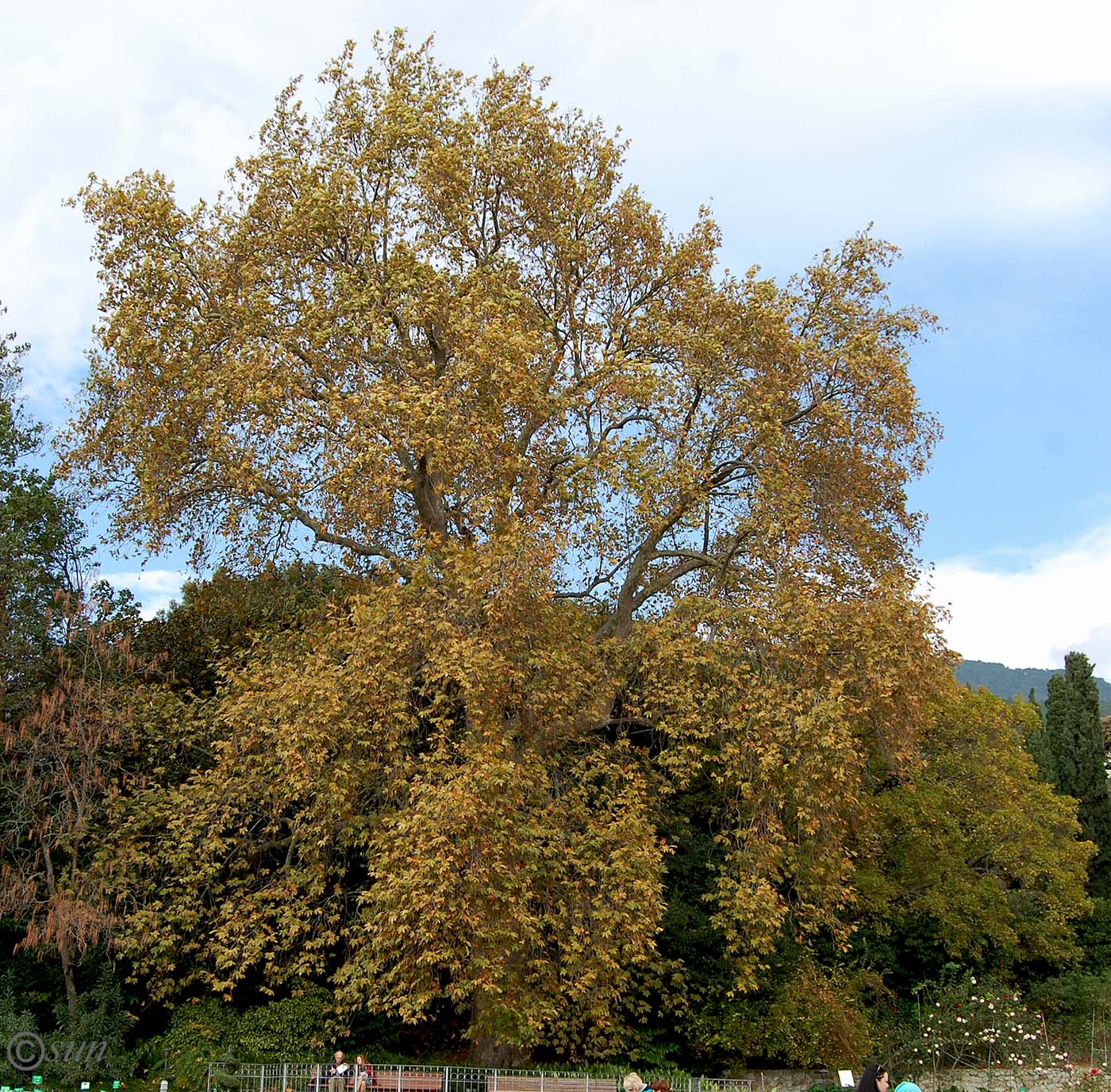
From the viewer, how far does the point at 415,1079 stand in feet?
53.3

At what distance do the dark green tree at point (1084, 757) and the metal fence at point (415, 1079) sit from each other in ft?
77.9

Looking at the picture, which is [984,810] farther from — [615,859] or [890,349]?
[615,859]

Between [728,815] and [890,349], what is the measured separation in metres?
8.82

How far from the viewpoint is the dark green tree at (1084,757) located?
3532cm

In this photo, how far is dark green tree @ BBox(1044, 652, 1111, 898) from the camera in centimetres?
3532

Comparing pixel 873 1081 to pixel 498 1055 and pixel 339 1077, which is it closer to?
pixel 339 1077

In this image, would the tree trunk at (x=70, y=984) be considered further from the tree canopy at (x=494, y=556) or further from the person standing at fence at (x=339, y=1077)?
the person standing at fence at (x=339, y=1077)

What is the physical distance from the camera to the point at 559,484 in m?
19.3

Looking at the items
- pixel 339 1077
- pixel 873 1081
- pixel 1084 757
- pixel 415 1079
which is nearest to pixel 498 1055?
pixel 415 1079

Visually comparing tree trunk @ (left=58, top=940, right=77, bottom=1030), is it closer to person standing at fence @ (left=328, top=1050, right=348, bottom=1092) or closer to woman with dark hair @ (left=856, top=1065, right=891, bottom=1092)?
person standing at fence @ (left=328, top=1050, right=348, bottom=1092)

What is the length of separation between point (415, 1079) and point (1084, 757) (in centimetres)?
2853

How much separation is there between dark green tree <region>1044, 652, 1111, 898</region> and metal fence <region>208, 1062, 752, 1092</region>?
23.8 metres

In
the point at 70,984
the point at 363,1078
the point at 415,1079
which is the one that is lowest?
the point at 415,1079

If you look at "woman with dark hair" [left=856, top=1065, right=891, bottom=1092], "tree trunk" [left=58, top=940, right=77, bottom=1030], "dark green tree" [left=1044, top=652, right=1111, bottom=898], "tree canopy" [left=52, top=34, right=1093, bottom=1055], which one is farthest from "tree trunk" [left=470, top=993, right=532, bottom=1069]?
"dark green tree" [left=1044, top=652, right=1111, bottom=898]
